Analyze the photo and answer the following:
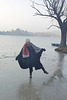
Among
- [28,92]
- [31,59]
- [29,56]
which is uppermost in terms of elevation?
[29,56]

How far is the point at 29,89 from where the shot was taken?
483 cm

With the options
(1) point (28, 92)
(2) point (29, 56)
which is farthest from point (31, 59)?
(1) point (28, 92)

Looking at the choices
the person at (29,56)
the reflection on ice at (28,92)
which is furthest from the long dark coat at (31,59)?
the reflection on ice at (28,92)

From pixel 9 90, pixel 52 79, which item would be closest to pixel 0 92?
pixel 9 90

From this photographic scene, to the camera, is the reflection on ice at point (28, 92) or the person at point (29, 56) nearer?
the reflection on ice at point (28, 92)

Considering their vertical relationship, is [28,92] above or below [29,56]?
below

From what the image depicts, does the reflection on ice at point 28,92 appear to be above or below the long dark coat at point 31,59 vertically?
below

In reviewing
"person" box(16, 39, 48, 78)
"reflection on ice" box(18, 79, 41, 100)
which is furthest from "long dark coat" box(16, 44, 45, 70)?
"reflection on ice" box(18, 79, 41, 100)

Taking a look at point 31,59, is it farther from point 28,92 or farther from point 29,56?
point 28,92

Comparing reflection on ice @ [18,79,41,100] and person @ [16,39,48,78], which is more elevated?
person @ [16,39,48,78]

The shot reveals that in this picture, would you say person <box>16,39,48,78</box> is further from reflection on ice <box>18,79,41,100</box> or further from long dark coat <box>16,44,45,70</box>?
reflection on ice <box>18,79,41,100</box>

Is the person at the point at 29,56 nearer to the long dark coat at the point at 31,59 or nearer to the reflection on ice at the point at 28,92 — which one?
the long dark coat at the point at 31,59

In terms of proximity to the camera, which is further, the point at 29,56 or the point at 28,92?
the point at 29,56

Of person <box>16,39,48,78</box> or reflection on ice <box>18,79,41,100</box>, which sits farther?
person <box>16,39,48,78</box>
